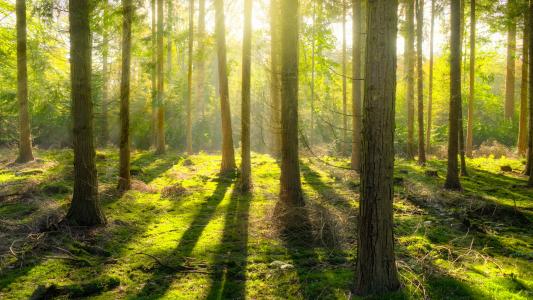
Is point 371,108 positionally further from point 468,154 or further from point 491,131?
point 491,131

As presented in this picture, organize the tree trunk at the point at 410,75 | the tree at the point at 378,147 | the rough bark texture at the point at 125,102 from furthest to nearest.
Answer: the tree trunk at the point at 410,75 < the rough bark texture at the point at 125,102 < the tree at the point at 378,147

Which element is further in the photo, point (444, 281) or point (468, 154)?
point (468, 154)

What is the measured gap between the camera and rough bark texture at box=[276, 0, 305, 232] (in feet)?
30.1

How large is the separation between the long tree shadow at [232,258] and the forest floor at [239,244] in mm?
28

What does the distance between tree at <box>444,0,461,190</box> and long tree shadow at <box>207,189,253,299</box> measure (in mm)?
6422

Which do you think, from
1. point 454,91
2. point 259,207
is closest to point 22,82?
point 259,207

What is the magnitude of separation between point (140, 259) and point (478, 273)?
18.0 feet

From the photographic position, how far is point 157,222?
9.70 metres

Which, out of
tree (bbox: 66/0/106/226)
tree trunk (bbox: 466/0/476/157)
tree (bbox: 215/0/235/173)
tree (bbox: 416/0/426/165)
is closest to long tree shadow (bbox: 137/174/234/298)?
tree (bbox: 66/0/106/226)

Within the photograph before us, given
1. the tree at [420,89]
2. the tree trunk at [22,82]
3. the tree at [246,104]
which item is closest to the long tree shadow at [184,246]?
the tree at [246,104]

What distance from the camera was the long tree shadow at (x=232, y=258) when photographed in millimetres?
6002

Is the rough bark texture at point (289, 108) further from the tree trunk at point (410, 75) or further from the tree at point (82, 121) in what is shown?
the tree trunk at point (410, 75)

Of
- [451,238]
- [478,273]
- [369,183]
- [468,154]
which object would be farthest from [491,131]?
[369,183]

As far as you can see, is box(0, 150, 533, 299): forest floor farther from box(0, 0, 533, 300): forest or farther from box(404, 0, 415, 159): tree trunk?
box(404, 0, 415, 159): tree trunk
